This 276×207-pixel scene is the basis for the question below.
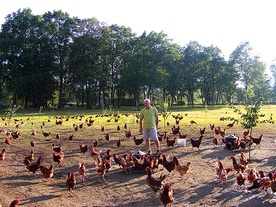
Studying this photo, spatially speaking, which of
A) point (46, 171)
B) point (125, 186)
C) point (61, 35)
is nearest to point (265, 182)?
point (125, 186)

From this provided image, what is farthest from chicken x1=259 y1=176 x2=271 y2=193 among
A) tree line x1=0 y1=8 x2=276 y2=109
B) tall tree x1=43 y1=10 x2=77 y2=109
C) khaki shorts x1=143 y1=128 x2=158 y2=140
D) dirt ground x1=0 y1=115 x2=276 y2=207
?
tall tree x1=43 y1=10 x2=77 y2=109

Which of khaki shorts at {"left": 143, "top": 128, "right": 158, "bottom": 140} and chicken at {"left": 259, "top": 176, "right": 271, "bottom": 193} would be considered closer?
chicken at {"left": 259, "top": 176, "right": 271, "bottom": 193}

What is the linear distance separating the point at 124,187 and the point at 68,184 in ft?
5.31

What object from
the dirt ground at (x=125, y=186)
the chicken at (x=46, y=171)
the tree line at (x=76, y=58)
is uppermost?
the tree line at (x=76, y=58)

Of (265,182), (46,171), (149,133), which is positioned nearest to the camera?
(265,182)

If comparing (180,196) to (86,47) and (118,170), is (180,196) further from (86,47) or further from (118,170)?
(86,47)

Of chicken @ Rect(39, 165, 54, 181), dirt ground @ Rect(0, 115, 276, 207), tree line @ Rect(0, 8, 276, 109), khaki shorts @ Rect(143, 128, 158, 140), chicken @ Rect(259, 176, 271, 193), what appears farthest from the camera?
tree line @ Rect(0, 8, 276, 109)

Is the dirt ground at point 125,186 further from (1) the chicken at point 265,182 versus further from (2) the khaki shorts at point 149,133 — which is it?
(2) the khaki shorts at point 149,133

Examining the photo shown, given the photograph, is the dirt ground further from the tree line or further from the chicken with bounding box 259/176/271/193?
the tree line

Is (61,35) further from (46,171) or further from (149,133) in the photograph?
(46,171)

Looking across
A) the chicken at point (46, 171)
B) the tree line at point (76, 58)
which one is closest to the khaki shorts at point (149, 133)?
the chicken at point (46, 171)

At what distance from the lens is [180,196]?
23.8 ft

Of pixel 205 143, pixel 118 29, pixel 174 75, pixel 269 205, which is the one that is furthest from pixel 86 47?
pixel 269 205

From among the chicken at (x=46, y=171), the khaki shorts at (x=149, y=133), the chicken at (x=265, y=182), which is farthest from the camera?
the khaki shorts at (x=149, y=133)
